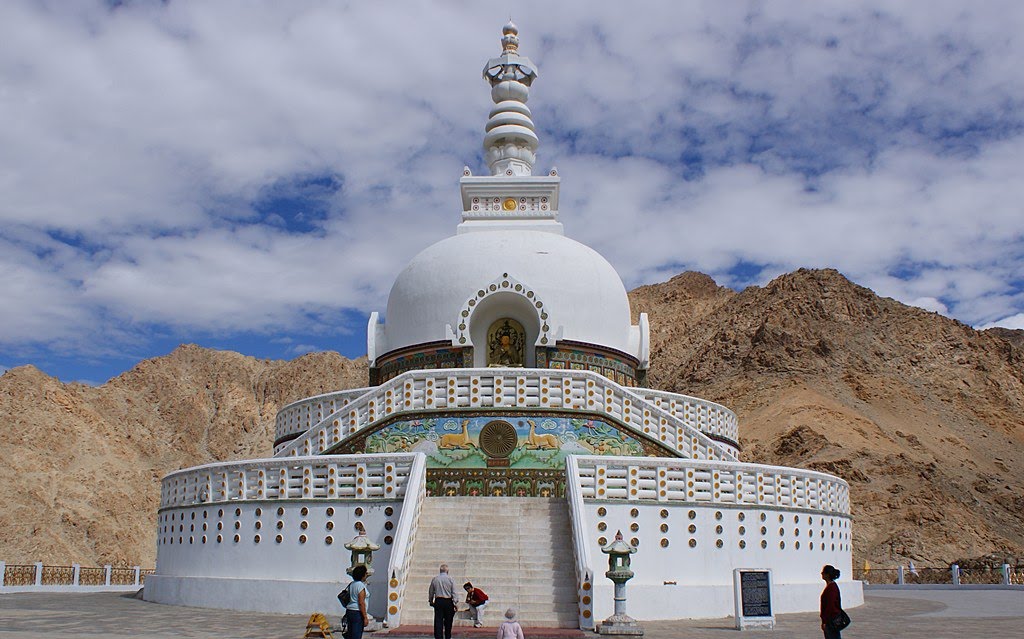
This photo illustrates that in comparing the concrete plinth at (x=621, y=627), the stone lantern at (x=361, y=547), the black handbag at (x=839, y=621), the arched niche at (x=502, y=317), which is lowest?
the concrete plinth at (x=621, y=627)

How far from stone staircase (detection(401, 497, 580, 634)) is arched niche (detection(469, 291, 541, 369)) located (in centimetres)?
564

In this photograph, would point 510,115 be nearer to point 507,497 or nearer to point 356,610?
point 507,497

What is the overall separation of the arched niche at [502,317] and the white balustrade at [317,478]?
19.8ft

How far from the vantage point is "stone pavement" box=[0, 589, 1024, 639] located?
12.3 meters

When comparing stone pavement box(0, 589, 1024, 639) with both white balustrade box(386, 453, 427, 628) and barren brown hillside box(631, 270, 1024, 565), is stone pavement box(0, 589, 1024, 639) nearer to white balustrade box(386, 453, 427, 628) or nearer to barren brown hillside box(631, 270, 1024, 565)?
white balustrade box(386, 453, 427, 628)

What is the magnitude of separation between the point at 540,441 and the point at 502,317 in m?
4.84

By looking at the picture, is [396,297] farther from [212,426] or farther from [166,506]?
[212,426]

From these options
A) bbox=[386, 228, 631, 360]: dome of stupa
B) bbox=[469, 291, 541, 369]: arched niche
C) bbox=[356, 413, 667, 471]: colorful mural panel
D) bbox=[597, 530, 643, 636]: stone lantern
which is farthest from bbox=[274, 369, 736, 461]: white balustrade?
bbox=[597, 530, 643, 636]: stone lantern

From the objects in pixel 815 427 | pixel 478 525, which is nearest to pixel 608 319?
pixel 478 525

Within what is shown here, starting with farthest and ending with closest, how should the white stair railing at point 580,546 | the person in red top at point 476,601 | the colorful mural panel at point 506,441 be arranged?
1. the colorful mural panel at point 506,441
2. the white stair railing at point 580,546
3. the person in red top at point 476,601

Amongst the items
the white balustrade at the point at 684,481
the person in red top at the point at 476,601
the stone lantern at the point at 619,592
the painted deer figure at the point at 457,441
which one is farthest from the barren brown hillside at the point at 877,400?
the person in red top at the point at 476,601

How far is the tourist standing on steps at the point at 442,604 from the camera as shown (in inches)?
431

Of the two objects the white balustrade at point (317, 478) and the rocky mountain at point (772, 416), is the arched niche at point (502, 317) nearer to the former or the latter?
the white balustrade at point (317, 478)

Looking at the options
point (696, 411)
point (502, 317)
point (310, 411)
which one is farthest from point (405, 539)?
point (696, 411)
